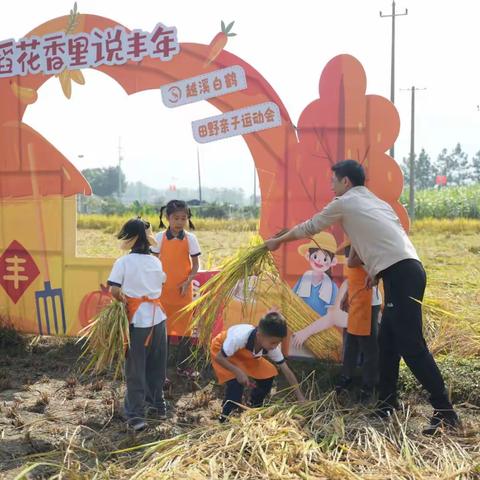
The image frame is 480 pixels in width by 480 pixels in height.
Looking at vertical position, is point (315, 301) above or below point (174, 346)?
above

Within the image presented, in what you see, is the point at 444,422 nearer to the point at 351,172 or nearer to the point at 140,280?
the point at 351,172

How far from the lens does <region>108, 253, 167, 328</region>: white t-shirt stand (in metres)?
3.95

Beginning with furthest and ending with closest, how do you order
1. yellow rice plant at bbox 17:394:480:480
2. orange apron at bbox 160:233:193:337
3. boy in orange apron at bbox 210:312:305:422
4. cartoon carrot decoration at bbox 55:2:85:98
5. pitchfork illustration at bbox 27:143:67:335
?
pitchfork illustration at bbox 27:143:67:335
cartoon carrot decoration at bbox 55:2:85:98
orange apron at bbox 160:233:193:337
boy in orange apron at bbox 210:312:305:422
yellow rice plant at bbox 17:394:480:480

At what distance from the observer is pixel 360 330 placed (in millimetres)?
4531

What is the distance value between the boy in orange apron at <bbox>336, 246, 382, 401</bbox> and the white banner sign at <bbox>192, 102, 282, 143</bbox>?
136cm

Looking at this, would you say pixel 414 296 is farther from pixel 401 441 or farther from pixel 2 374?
pixel 2 374

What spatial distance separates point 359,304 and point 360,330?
183 millimetres

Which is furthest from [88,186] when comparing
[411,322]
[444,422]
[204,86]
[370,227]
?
[444,422]

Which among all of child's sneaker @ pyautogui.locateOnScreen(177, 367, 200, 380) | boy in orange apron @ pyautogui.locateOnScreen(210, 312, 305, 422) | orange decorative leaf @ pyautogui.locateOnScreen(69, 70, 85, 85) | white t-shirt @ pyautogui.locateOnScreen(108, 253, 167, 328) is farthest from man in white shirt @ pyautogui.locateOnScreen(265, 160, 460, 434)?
orange decorative leaf @ pyautogui.locateOnScreen(69, 70, 85, 85)

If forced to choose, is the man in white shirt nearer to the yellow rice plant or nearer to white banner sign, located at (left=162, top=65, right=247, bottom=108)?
the yellow rice plant

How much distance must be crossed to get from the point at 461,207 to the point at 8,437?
25.5 m

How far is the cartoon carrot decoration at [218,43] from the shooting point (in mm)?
5215

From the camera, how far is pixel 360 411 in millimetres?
4035

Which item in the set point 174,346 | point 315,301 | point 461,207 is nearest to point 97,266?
point 174,346
